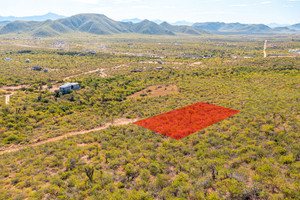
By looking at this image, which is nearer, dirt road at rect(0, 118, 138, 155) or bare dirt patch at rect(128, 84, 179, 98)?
dirt road at rect(0, 118, 138, 155)

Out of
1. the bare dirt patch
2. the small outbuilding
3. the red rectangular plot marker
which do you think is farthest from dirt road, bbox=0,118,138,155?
the small outbuilding

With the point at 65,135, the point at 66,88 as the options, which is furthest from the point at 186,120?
the point at 66,88

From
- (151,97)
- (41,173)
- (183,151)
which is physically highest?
(151,97)

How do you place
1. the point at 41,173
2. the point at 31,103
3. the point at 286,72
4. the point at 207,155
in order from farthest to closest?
the point at 286,72 → the point at 31,103 → the point at 207,155 → the point at 41,173

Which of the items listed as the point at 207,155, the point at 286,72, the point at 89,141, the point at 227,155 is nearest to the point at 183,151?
the point at 207,155

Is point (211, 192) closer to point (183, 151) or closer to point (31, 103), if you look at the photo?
point (183, 151)

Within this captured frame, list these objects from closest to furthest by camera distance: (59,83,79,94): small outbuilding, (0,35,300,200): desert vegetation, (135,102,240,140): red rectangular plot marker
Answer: (0,35,300,200): desert vegetation → (135,102,240,140): red rectangular plot marker → (59,83,79,94): small outbuilding

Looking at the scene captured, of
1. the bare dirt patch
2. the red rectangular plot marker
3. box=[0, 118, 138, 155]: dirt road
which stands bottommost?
box=[0, 118, 138, 155]: dirt road

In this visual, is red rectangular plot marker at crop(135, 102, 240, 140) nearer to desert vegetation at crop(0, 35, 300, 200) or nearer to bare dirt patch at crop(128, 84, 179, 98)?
desert vegetation at crop(0, 35, 300, 200)
